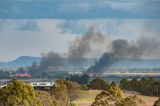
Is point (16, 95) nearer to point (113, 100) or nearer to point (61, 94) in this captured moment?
point (113, 100)

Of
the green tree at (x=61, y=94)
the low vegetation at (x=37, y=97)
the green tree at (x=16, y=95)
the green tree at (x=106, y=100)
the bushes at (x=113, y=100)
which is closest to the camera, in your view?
the green tree at (x=16, y=95)

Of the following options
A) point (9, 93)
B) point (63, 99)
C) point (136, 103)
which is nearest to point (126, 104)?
point (136, 103)

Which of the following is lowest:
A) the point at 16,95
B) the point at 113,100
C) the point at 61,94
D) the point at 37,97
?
the point at 113,100

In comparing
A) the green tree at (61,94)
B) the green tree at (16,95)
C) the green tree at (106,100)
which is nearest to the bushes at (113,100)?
the green tree at (106,100)

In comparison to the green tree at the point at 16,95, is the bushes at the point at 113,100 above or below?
below

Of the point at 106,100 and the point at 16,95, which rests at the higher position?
the point at 16,95

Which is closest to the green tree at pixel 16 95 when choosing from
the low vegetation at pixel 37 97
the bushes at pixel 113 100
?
the low vegetation at pixel 37 97

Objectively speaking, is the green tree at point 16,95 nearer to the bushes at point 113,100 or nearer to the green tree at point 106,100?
the green tree at point 106,100

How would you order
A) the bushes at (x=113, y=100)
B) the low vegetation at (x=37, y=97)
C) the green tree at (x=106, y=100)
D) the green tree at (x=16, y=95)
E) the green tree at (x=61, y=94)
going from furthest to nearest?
the green tree at (x=61, y=94) < the green tree at (x=106, y=100) < the bushes at (x=113, y=100) < the low vegetation at (x=37, y=97) < the green tree at (x=16, y=95)

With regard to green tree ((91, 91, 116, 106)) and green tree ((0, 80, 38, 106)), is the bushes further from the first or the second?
green tree ((0, 80, 38, 106))

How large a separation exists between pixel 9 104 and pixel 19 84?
4.62 metres

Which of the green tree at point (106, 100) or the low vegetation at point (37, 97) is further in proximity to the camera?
the green tree at point (106, 100)

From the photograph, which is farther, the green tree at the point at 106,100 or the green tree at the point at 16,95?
the green tree at the point at 106,100

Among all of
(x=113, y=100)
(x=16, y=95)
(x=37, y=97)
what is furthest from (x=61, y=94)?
(x=16, y=95)
